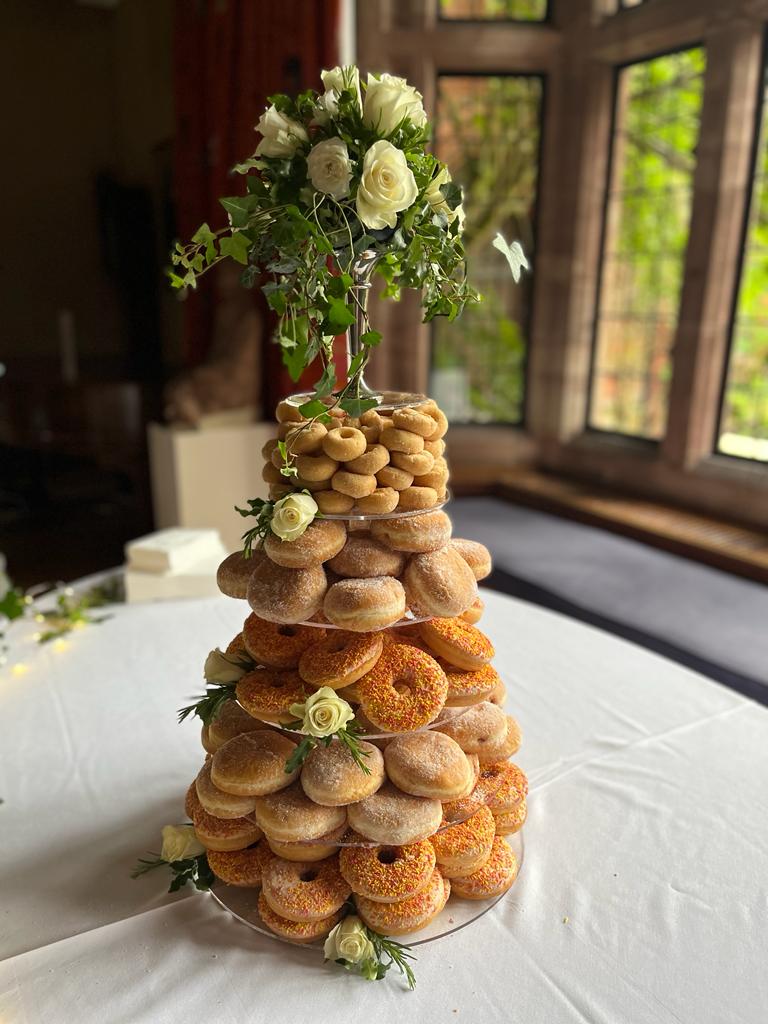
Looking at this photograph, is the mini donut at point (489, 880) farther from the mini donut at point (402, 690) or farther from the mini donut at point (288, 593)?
the mini donut at point (288, 593)

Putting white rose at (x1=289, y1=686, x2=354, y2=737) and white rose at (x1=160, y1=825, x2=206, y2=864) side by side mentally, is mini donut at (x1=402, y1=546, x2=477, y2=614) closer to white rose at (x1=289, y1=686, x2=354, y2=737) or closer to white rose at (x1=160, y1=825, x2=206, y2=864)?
white rose at (x1=289, y1=686, x2=354, y2=737)

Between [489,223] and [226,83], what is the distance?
1.42m

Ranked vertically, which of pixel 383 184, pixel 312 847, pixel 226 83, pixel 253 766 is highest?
pixel 226 83

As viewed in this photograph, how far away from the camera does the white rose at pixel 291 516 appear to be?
0.84 meters

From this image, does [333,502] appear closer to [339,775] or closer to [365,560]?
[365,560]

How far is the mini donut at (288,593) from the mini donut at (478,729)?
24 cm

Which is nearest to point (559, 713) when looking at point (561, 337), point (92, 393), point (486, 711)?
point (486, 711)

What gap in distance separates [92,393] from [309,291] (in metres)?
3.86

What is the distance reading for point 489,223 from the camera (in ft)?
11.5

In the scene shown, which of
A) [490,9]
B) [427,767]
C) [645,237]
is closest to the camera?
[427,767]

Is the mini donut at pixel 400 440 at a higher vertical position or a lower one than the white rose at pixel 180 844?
higher

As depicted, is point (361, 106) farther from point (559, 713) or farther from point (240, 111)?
point (240, 111)

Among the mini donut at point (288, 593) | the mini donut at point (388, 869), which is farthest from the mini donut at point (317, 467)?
the mini donut at point (388, 869)

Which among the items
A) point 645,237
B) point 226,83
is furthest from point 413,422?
point 226,83
